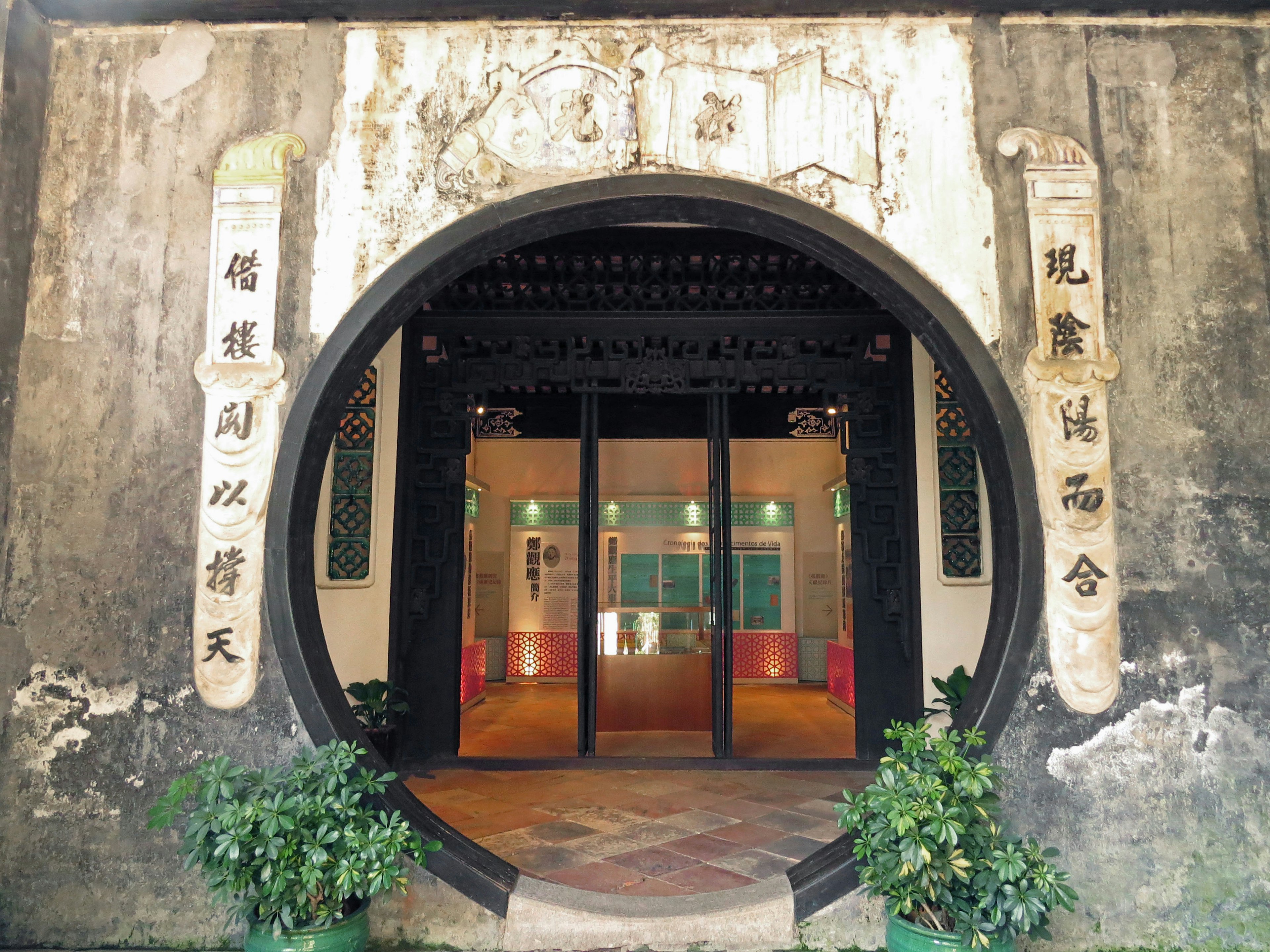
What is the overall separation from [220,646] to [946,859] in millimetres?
2482

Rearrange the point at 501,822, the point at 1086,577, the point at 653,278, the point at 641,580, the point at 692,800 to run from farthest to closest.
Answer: the point at 641,580 < the point at 653,278 < the point at 692,800 < the point at 501,822 < the point at 1086,577

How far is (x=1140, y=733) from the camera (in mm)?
2770

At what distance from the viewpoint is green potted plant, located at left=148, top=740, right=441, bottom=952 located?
2295 millimetres

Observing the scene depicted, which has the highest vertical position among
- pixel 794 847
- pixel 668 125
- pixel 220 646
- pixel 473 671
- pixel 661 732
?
pixel 668 125

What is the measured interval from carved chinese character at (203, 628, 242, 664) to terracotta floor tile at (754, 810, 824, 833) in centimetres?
267

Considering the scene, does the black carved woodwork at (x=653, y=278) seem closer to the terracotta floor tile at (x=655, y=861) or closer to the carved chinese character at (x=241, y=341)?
the carved chinese character at (x=241, y=341)

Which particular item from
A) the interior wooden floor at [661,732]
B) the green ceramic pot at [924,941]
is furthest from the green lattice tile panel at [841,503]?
the green ceramic pot at [924,941]

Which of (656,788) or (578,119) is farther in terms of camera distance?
(656,788)

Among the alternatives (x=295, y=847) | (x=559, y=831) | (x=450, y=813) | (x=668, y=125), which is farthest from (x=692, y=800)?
(x=668, y=125)

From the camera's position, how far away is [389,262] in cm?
301

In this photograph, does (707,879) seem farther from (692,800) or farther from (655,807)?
(692,800)

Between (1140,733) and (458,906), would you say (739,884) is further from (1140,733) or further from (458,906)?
(1140,733)

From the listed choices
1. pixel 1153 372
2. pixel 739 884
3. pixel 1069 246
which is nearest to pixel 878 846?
pixel 739 884

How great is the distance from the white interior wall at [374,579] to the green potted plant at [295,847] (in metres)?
2.32
